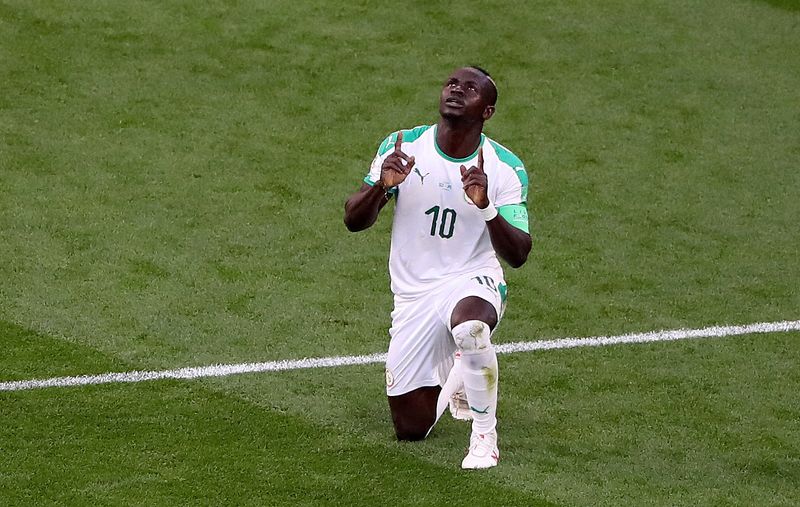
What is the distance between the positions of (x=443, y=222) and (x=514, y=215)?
35 cm

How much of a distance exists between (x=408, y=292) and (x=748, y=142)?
4.71 meters

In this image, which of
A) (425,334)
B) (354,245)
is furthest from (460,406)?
(354,245)

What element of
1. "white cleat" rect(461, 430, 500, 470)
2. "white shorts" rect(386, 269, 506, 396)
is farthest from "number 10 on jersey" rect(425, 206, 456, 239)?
"white cleat" rect(461, 430, 500, 470)

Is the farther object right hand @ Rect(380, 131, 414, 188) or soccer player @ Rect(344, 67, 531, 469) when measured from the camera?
soccer player @ Rect(344, 67, 531, 469)

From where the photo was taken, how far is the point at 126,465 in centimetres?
674

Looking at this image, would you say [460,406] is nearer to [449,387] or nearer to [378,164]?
[449,387]

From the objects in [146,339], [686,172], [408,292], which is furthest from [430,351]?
[686,172]

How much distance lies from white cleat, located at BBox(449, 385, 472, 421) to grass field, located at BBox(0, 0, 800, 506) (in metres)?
0.06

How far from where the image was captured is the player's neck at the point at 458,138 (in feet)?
22.6

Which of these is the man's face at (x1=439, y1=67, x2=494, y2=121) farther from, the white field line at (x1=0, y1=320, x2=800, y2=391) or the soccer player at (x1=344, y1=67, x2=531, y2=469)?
the white field line at (x1=0, y1=320, x2=800, y2=391)

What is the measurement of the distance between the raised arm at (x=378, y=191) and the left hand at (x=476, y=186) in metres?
0.27

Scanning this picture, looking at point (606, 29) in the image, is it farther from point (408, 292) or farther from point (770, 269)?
point (408, 292)

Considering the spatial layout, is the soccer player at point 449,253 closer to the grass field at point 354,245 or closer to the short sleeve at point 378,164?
the short sleeve at point 378,164

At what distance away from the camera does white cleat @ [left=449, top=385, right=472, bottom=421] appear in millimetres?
7316
